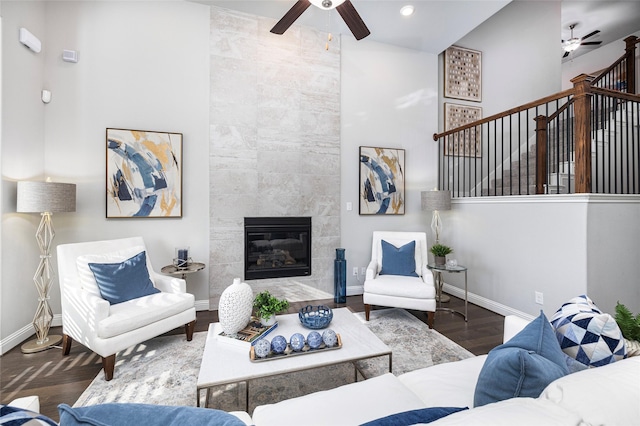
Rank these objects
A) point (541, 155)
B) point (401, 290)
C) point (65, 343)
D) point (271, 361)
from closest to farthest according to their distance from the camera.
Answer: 1. point (271, 361)
2. point (65, 343)
3. point (401, 290)
4. point (541, 155)

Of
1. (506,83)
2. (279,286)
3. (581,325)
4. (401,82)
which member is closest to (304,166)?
(279,286)

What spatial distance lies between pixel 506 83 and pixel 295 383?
5.58 m

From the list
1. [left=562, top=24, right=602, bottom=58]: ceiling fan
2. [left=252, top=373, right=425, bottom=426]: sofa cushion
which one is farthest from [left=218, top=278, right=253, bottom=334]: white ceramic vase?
[left=562, top=24, right=602, bottom=58]: ceiling fan

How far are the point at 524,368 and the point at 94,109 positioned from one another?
4.07m

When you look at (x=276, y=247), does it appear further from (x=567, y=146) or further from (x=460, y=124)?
(x=460, y=124)

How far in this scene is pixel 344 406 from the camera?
1.13 meters

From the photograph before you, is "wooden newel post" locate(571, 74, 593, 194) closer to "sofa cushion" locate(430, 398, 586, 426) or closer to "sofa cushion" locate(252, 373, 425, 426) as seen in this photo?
"sofa cushion" locate(252, 373, 425, 426)

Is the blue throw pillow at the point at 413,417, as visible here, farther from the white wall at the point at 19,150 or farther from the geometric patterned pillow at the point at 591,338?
the white wall at the point at 19,150

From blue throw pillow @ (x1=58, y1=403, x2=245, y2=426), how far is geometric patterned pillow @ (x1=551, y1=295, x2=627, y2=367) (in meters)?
1.31

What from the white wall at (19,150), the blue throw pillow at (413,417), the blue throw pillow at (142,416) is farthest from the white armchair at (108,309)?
the blue throw pillow at (413,417)

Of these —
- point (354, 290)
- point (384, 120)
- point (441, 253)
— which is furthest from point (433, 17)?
point (354, 290)

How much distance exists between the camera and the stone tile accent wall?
351 cm

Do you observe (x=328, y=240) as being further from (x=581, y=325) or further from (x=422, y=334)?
(x=581, y=325)

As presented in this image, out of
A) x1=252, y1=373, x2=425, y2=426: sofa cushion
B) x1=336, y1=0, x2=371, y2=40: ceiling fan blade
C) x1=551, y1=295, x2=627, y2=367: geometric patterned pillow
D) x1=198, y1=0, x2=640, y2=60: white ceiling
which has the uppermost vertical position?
x1=198, y1=0, x2=640, y2=60: white ceiling
